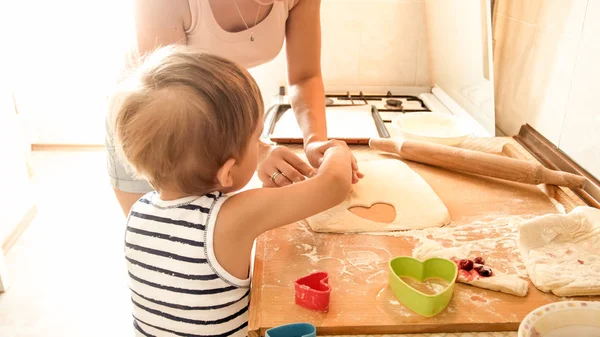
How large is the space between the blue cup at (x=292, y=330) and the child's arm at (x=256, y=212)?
0.48ft

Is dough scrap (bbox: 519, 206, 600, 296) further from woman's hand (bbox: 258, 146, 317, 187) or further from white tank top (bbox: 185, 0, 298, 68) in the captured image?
white tank top (bbox: 185, 0, 298, 68)

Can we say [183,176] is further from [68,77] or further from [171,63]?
[68,77]

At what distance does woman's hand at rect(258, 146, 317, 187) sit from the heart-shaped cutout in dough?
0.13 meters

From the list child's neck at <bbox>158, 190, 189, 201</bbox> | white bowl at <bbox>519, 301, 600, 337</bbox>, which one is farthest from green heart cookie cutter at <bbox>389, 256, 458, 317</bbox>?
child's neck at <bbox>158, 190, 189, 201</bbox>

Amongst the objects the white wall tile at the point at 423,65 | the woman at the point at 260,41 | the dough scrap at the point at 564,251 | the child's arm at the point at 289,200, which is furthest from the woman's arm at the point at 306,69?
the white wall tile at the point at 423,65

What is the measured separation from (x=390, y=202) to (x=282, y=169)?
24cm

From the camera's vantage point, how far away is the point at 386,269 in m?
0.80

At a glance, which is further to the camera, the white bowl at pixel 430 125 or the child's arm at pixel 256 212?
the white bowl at pixel 430 125

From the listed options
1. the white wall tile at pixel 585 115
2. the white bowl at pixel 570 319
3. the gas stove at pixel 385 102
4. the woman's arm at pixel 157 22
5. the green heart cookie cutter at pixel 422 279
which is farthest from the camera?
the gas stove at pixel 385 102

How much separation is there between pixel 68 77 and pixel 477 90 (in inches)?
99.4

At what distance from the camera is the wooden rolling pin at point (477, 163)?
103 centimetres

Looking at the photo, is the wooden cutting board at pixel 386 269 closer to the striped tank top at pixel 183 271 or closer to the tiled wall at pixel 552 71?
the striped tank top at pixel 183 271

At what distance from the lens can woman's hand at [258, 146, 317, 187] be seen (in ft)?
3.13

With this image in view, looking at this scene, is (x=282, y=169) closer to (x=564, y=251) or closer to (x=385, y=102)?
(x=564, y=251)
